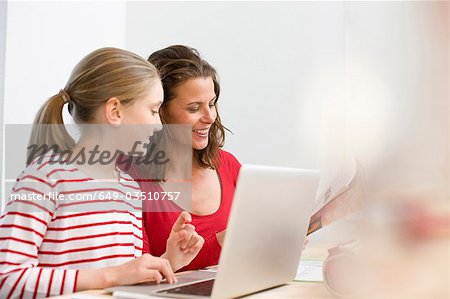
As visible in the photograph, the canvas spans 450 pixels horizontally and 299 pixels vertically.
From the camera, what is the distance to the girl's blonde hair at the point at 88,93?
126 cm

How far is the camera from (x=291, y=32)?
2584mm

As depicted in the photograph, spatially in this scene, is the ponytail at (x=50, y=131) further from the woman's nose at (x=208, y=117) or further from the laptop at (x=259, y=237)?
the woman's nose at (x=208, y=117)

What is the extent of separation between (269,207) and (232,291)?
14 cm

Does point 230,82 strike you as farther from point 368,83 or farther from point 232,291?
point 368,83

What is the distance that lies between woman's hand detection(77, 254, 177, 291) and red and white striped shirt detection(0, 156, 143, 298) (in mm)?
27

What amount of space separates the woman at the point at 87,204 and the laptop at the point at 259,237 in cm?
11

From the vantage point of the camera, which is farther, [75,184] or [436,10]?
[75,184]

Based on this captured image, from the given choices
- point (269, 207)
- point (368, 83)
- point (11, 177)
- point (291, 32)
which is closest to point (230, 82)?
point (291, 32)

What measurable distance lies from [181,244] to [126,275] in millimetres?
271

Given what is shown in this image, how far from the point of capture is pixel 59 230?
1.13m

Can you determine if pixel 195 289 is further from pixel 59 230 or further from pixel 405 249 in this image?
pixel 405 249

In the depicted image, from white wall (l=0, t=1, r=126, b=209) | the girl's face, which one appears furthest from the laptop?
white wall (l=0, t=1, r=126, b=209)

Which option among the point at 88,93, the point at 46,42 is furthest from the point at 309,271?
the point at 46,42

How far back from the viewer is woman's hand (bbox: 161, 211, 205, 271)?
1174 millimetres
